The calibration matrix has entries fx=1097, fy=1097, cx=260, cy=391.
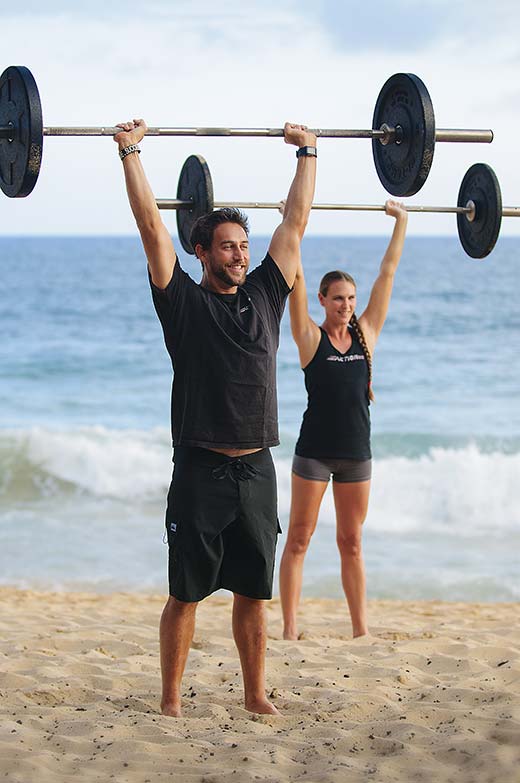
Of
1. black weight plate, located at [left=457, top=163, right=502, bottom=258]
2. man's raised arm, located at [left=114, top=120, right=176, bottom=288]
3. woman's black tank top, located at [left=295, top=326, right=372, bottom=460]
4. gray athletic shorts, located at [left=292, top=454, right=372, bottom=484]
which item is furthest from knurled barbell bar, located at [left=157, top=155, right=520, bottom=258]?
gray athletic shorts, located at [left=292, top=454, right=372, bottom=484]

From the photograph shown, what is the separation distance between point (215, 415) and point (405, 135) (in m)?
1.30

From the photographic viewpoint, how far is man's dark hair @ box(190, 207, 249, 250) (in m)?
3.42

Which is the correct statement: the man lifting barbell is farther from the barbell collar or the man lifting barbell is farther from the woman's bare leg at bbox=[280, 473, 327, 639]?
the woman's bare leg at bbox=[280, 473, 327, 639]

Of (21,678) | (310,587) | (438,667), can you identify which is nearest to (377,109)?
(438,667)

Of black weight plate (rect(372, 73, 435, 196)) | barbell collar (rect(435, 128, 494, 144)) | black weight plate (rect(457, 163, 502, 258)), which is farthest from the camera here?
black weight plate (rect(457, 163, 502, 258))

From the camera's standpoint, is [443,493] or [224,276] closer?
[224,276]

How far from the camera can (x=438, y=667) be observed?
13.8ft

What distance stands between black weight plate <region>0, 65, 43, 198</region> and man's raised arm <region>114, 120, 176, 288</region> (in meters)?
0.30

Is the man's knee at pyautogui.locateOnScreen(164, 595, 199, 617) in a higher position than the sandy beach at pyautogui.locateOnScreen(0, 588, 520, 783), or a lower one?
higher

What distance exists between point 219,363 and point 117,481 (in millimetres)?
7145

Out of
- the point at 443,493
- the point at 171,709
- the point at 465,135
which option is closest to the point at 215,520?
the point at 171,709

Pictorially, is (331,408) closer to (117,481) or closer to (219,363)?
(219,363)

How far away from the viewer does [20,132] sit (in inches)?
136

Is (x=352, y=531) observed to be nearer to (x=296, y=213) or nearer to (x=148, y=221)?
(x=296, y=213)
